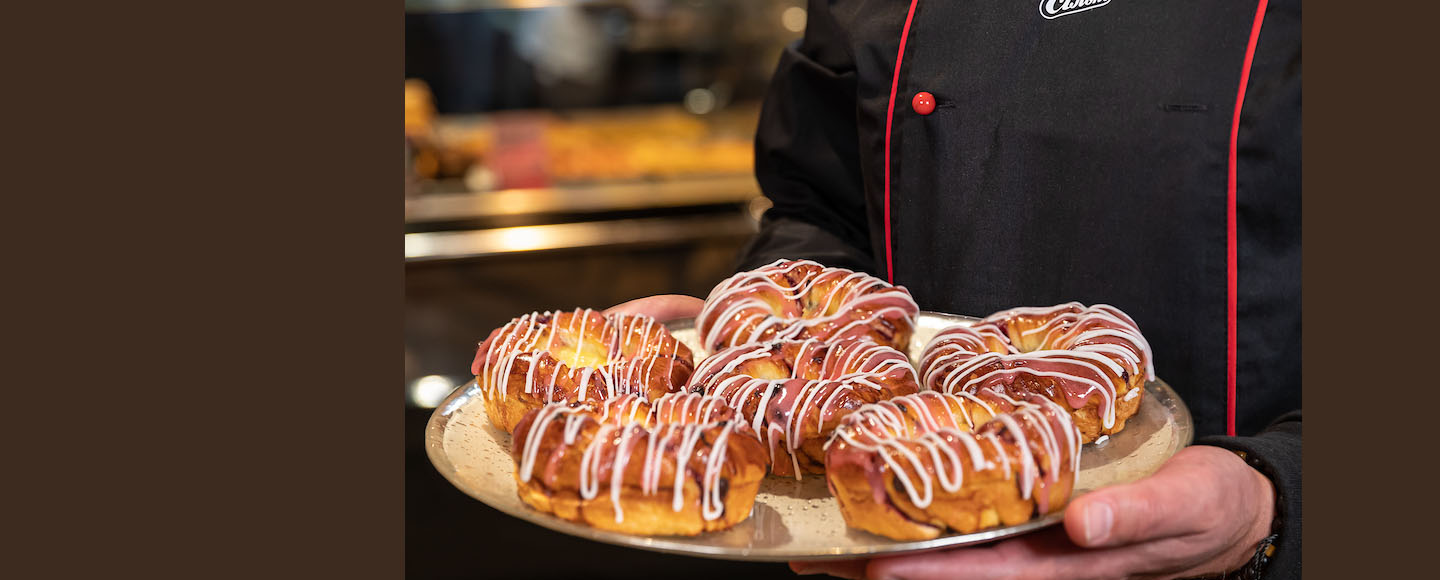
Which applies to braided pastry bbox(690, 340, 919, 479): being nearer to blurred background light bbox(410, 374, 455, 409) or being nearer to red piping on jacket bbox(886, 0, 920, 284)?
red piping on jacket bbox(886, 0, 920, 284)

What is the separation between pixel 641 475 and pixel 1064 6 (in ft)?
3.81

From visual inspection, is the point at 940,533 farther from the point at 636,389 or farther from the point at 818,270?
the point at 818,270

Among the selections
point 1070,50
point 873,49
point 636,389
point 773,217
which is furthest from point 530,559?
point 1070,50

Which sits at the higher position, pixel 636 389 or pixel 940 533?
pixel 636 389

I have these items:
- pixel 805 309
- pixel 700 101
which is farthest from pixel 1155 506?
pixel 700 101

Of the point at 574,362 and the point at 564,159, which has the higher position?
the point at 564,159

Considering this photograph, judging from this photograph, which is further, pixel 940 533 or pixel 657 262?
pixel 657 262

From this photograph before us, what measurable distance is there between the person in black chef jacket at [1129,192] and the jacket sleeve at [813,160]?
0.09 metres

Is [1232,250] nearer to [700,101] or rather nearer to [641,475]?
[641,475]

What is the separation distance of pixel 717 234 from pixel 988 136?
2.52 metres

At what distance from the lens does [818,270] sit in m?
2.27

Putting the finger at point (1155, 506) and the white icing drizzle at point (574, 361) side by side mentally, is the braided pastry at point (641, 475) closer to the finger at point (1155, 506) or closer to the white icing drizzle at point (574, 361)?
the white icing drizzle at point (574, 361)

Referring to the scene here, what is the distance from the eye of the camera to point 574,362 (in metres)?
2.00

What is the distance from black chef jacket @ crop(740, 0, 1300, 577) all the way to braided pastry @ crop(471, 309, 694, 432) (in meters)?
0.60
